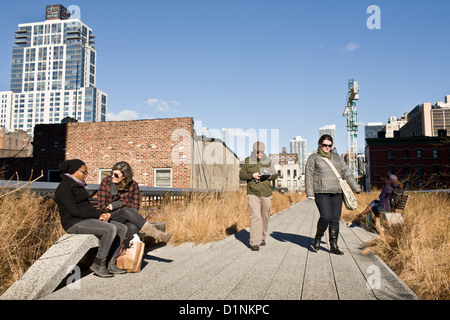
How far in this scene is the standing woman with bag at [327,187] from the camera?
5312mm

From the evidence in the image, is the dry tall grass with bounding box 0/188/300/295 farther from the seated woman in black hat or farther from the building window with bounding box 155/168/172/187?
the building window with bounding box 155/168/172/187

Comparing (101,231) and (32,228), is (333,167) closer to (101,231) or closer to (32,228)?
(101,231)

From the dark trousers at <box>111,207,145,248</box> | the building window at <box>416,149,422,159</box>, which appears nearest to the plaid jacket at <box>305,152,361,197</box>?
the dark trousers at <box>111,207,145,248</box>

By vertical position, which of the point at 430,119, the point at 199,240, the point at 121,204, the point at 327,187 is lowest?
the point at 199,240

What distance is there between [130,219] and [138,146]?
45.7 ft

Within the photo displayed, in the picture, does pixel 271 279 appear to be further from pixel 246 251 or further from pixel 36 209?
pixel 36 209

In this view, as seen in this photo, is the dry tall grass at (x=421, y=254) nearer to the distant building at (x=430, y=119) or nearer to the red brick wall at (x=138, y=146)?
the red brick wall at (x=138, y=146)

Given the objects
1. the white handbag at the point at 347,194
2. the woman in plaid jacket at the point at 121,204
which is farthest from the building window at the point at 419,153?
the woman in plaid jacket at the point at 121,204

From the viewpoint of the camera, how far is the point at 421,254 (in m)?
3.98

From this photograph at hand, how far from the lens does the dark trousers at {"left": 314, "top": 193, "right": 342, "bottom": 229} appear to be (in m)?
5.32

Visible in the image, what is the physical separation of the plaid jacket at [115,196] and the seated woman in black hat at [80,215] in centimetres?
39

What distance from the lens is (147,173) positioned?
17.6 metres

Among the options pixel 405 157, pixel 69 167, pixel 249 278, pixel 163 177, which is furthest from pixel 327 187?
pixel 405 157
